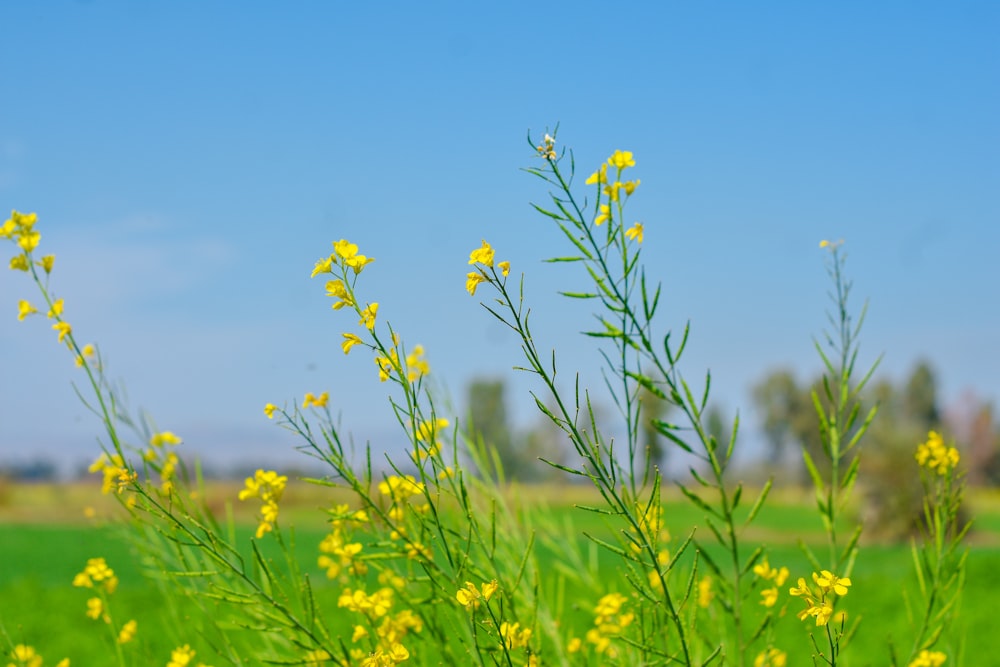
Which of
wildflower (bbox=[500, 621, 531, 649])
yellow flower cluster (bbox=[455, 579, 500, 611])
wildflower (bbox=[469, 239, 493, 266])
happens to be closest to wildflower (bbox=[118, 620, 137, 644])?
wildflower (bbox=[500, 621, 531, 649])

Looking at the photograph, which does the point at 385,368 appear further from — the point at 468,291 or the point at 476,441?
the point at 476,441

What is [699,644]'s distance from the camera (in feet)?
8.23

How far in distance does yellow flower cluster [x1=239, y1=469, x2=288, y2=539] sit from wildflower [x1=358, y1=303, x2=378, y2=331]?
0.62 metres

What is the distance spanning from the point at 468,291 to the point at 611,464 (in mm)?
398

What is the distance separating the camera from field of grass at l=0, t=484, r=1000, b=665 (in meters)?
5.86

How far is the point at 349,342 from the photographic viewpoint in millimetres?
1588

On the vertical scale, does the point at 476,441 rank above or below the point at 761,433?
above

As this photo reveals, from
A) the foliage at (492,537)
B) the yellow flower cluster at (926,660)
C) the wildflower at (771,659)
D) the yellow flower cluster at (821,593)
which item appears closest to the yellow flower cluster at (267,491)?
the foliage at (492,537)

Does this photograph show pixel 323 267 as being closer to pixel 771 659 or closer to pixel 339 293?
pixel 339 293

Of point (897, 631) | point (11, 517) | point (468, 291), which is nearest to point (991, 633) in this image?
point (897, 631)

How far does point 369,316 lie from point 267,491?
700mm

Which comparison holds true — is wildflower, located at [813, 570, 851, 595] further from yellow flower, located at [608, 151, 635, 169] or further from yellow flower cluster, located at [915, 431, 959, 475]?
yellow flower cluster, located at [915, 431, 959, 475]

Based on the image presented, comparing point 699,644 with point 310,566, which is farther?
point 310,566

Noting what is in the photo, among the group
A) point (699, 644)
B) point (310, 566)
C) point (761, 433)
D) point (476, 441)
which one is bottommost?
point (761, 433)
